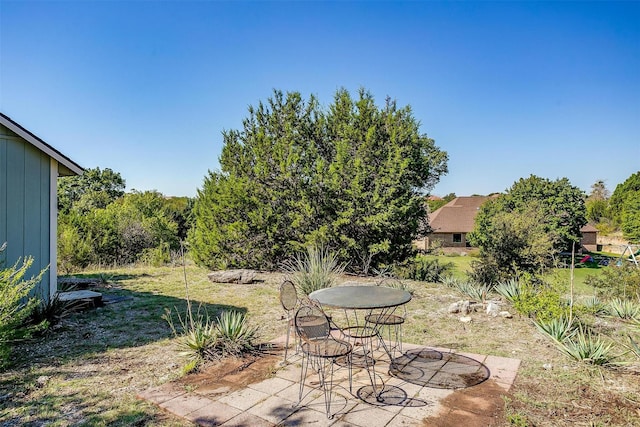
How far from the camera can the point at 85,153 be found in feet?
47.9

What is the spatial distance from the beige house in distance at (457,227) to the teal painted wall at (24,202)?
30.2 meters

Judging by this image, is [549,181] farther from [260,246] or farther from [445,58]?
[260,246]

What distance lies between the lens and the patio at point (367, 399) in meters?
2.87

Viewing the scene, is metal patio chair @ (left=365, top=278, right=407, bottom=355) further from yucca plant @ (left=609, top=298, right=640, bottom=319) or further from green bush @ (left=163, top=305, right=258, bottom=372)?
yucca plant @ (left=609, top=298, right=640, bottom=319)

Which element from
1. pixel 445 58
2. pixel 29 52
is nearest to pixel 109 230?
pixel 29 52

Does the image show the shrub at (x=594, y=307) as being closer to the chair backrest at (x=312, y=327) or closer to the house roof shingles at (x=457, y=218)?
the chair backrest at (x=312, y=327)

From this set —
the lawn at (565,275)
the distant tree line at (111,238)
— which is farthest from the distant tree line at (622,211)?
the distant tree line at (111,238)

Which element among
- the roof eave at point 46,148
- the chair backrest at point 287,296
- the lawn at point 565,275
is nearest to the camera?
the chair backrest at point 287,296

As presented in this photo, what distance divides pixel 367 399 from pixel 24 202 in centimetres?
631

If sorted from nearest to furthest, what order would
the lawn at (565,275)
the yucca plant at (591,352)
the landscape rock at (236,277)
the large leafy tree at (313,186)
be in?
the yucca plant at (591,352), the lawn at (565,275), the landscape rock at (236,277), the large leafy tree at (313,186)

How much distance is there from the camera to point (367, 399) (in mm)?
3225

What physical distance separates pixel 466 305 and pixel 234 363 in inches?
170

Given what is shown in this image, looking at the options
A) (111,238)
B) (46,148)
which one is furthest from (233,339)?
(111,238)

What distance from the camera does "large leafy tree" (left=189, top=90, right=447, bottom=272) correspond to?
41.3ft
